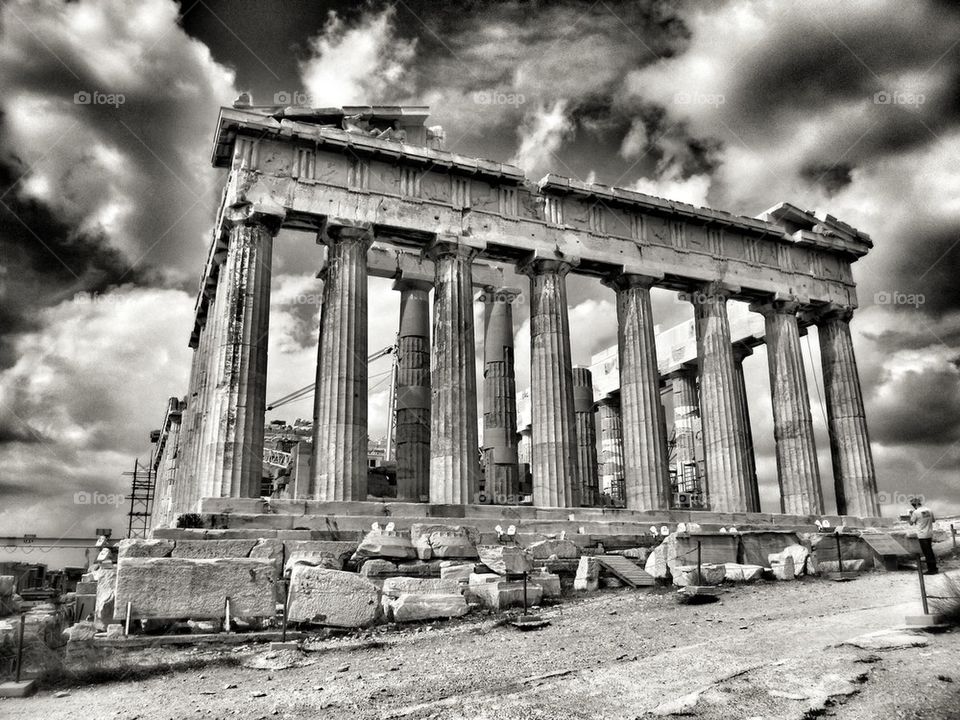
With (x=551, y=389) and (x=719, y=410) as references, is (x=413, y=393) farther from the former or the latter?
(x=719, y=410)

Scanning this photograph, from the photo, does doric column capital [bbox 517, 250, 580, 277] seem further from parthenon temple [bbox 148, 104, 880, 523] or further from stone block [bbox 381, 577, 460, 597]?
stone block [bbox 381, 577, 460, 597]

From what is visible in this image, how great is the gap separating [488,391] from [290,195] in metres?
9.74

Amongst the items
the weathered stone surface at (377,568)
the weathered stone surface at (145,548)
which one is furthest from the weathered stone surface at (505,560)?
the weathered stone surface at (145,548)

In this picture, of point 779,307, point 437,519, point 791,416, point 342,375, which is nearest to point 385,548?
point 437,519

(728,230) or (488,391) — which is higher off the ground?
(728,230)

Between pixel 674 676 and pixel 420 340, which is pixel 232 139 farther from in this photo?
pixel 674 676

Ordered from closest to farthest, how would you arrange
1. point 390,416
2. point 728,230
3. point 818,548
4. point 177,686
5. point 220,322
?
point 177,686 < point 818,548 < point 220,322 < point 728,230 < point 390,416

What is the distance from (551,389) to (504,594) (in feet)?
33.9

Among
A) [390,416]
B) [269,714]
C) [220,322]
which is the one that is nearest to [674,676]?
[269,714]

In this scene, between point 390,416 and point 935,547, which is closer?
point 935,547

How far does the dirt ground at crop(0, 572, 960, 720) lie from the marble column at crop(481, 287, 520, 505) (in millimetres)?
13786

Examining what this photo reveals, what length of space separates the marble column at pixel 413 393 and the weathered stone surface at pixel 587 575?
857cm

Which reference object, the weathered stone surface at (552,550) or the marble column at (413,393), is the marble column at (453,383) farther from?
the weathered stone surface at (552,550)

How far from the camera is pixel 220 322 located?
19594mm
